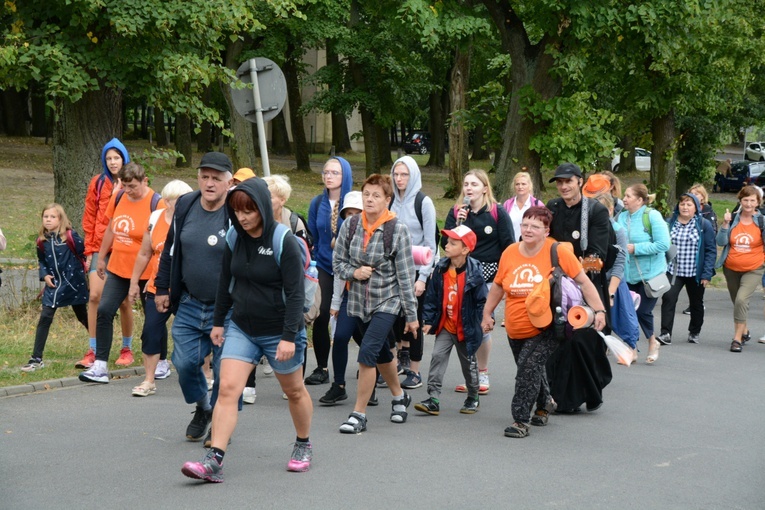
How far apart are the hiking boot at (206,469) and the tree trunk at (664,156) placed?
2283 centimetres

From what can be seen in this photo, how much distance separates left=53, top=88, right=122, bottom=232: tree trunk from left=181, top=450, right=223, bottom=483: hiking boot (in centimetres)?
778

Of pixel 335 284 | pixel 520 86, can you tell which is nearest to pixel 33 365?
pixel 335 284

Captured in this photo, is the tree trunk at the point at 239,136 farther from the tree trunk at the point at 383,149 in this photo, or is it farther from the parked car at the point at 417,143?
the parked car at the point at 417,143

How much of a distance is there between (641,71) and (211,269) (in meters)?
21.0

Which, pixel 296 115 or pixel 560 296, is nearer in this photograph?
pixel 560 296

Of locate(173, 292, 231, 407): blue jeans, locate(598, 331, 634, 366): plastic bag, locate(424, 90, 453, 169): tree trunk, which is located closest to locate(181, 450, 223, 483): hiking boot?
locate(173, 292, 231, 407): blue jeans

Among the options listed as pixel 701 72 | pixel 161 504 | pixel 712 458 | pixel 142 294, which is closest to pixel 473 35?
pixel 701 72

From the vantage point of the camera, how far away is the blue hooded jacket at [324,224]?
9.00 meters

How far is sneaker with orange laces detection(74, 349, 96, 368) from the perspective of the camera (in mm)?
9336

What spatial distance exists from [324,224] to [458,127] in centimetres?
2223

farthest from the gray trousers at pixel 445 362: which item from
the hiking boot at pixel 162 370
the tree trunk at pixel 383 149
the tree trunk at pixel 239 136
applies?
the tree trunk at pixel 383 149

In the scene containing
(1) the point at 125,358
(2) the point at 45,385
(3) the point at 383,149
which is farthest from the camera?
(3) the point at 383,149

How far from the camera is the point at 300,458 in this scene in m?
6.43

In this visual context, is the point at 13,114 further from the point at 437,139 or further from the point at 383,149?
the point at 437,139
